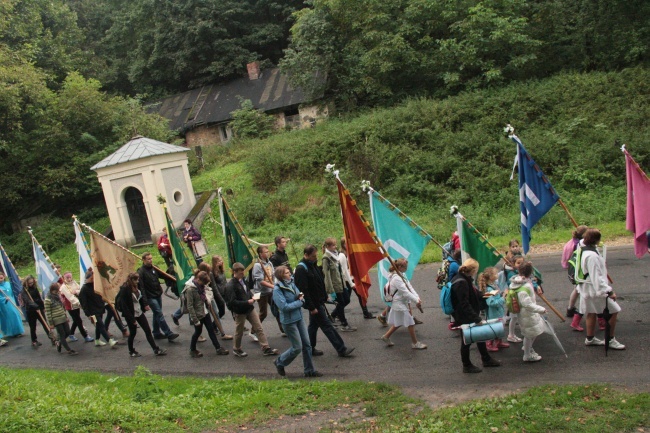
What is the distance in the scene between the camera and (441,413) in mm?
7016

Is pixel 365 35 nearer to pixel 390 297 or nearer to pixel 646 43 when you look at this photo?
pixel 646 43

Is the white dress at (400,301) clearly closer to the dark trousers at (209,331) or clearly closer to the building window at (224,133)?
Answer: the dark trousers at (209,331)

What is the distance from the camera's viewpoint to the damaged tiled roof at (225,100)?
123ft

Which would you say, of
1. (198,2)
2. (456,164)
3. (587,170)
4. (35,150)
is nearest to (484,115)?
(456,164)

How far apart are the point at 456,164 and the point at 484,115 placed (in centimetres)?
349

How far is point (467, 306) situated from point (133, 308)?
6.44m

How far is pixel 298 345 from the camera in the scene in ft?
29.7

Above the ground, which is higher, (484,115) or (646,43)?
(646,43)

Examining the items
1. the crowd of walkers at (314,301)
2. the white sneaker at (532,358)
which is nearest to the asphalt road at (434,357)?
the white sneaker at (532,358)

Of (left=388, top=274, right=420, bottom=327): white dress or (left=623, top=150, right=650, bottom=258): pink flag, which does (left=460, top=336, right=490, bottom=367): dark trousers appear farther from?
(left=623, top=150, right=650, bottom=258): pink flag

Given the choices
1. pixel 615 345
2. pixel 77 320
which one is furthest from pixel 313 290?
pixel 77 320

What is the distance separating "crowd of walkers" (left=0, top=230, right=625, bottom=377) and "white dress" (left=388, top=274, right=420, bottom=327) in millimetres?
16

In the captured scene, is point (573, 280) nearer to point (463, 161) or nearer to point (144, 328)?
Answer: point (144, 328)

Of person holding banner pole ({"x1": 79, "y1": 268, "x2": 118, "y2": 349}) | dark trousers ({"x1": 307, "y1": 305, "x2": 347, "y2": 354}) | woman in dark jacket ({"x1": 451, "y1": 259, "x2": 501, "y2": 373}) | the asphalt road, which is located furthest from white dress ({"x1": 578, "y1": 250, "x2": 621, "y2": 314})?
A: person holding banner pole ({"x1": 79, "y1": 268, "x2": 118, "y2": 349})
